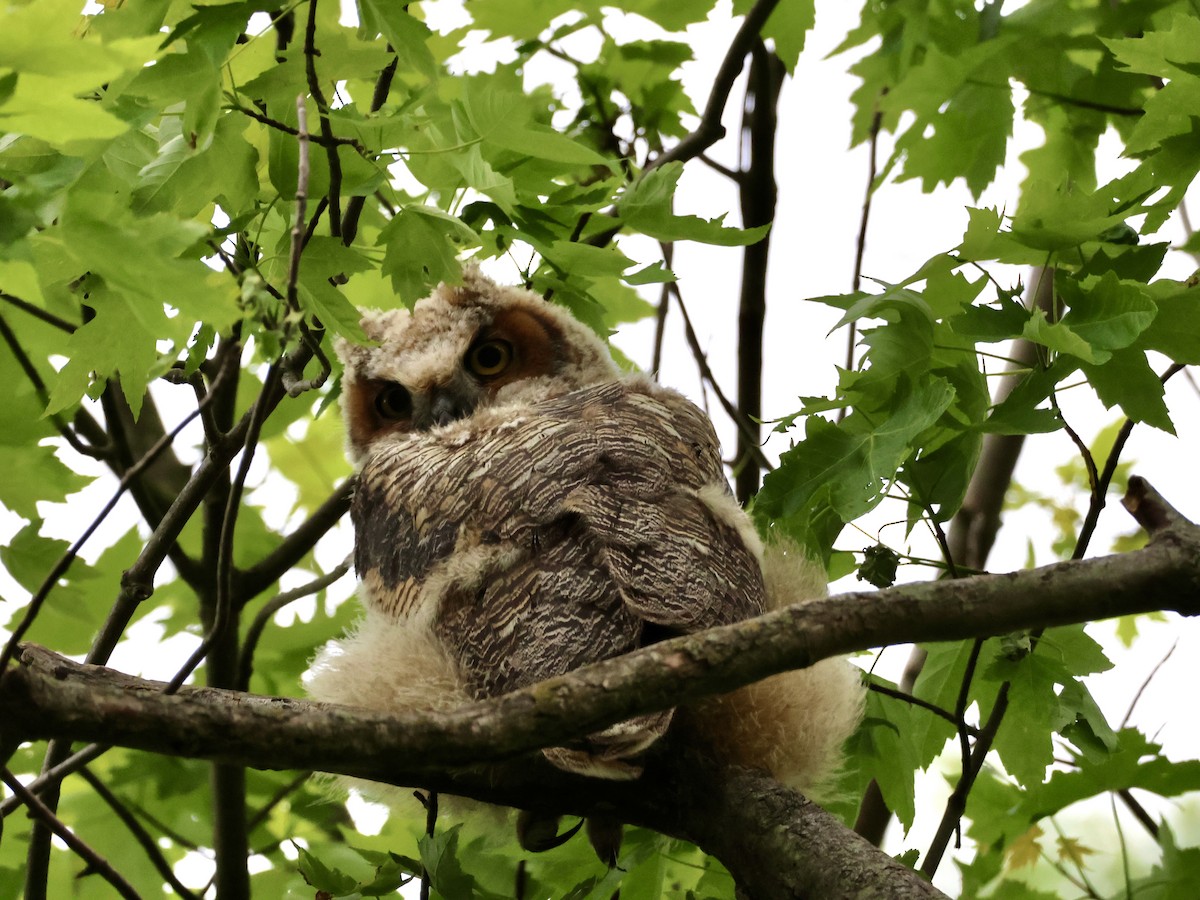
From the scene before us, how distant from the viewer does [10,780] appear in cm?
144

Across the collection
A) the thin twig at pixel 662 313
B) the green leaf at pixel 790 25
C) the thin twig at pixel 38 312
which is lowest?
the thin twig at pixel 38 312

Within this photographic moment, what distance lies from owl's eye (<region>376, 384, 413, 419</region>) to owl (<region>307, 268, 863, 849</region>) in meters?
0.34

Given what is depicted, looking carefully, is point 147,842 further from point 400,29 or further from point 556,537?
point 400,29

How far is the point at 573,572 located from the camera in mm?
1935

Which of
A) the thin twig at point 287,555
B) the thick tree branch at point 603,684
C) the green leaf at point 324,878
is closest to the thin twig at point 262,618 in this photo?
the thin twig at point 287,555

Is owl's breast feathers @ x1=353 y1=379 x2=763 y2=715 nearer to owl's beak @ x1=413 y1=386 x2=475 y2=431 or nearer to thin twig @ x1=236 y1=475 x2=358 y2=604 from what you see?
owl's beak @ x1=413 y1=386 x2=475 y2=431

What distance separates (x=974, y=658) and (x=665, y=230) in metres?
0.96

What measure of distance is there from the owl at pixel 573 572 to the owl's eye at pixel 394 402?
1.11 feet

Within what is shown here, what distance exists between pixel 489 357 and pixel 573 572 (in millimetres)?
1125

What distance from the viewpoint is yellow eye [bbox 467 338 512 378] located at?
9.64ft

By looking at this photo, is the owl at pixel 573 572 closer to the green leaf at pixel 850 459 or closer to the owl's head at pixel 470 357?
the green leaf at pixel 850 459

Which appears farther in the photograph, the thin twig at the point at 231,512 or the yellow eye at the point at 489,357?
the yellow eye at the point at 489,357

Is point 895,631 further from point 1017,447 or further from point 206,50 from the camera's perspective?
point 1017,447

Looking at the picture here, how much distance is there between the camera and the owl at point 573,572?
74.2 inches
